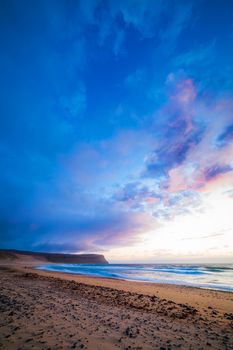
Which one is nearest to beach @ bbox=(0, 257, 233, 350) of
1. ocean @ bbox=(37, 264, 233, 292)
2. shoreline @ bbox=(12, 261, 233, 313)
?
shoreline @ bbox=(12, 261, 233, 313)

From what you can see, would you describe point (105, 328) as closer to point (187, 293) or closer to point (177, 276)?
point (187, 293)

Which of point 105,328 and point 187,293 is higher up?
point 105,328

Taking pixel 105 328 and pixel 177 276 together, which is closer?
pixel 105 328

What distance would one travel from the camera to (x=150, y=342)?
508 cm

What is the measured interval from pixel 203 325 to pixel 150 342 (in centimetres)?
313

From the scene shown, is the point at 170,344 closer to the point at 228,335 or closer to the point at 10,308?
the point at 228,335

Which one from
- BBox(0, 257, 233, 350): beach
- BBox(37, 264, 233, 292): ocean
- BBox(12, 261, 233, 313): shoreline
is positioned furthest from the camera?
BBox(37, 264, 233, 292): ocean

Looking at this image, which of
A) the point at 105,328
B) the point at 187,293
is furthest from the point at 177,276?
the point at 105,328

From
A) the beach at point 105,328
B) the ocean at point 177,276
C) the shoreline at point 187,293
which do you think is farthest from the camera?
the ocean at point 177,276

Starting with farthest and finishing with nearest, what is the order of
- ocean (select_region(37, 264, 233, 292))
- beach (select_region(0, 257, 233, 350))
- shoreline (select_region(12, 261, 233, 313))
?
ocean (select_region(37, 264, 233, 292)), shoreline (select_region(12, 261, 233, 313)), beach (select_region(0, 257, 233, 350))

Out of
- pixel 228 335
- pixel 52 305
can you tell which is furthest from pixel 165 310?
pixel 52 305

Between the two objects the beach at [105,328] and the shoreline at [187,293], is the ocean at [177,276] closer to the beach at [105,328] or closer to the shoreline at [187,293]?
the shoreline at [187,293]

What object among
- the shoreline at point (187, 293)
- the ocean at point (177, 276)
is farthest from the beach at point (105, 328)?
the ocean at point (177, 276)

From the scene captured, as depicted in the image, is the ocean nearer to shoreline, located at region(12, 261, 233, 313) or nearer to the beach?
shoreline, located at region(12, 261, 233, 313)
